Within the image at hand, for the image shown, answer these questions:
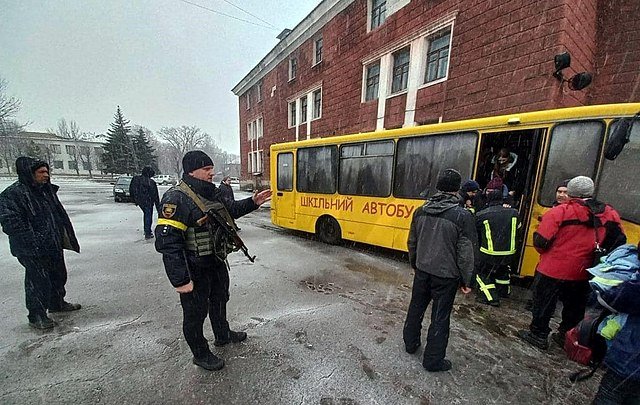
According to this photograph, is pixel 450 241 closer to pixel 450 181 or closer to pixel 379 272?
pixel 450 181

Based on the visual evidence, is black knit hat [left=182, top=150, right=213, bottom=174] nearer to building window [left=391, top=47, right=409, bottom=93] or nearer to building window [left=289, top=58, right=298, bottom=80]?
building window [left=391, top=47, right=409, bottom=93]

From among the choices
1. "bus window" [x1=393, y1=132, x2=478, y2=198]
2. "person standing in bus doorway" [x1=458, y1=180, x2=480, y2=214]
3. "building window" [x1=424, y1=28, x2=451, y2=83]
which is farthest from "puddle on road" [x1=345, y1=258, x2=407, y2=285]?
"building window" [x1=424, y1=28, x2=451, y2=83]

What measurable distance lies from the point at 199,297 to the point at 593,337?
9.62 ft

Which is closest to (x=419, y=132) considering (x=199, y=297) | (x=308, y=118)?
(x=199, y=297)

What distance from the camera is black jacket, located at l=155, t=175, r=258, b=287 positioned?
78.9 inches

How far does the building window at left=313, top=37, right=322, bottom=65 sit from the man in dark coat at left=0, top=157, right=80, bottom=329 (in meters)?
15.4

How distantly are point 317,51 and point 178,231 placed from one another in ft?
54.6

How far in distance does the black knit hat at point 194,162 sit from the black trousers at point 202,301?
814mm

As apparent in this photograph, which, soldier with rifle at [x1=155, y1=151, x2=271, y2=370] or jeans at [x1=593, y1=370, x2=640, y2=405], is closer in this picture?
jeans at [x1=593, y1=370, x2=640, y2=405]

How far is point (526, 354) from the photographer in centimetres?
262

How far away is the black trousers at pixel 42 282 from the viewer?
2881mm

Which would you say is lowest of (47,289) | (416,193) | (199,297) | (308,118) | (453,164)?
(47,289)

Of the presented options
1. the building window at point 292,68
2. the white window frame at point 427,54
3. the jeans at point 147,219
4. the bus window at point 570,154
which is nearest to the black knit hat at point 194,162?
the bus window at point 570,154

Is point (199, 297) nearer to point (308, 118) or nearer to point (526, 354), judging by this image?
point (526, 354)
